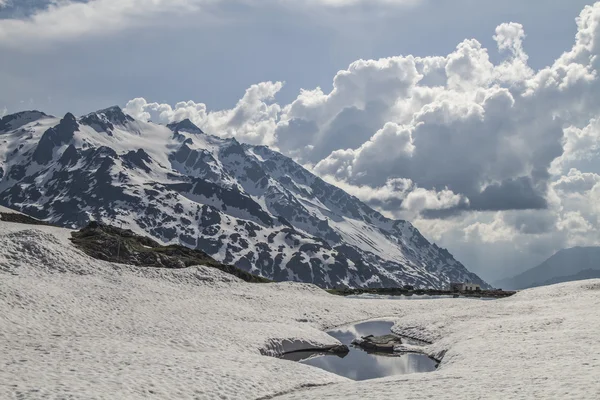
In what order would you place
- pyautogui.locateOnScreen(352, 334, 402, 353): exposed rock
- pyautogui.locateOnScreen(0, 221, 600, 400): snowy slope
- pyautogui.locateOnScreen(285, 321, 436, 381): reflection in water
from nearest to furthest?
pyautogui.locateOnScreen(0, 221, 600, 400): snowy slope, pyautogui.locateOnScreen(285, 321, 436, 381): reflection in water, pyautogui.locateOnScreen(352, 334, 402, 353): exposed rock

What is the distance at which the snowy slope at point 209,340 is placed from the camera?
26406 millimetres

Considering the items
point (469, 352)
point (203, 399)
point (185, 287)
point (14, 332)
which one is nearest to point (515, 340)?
point (469, 352)

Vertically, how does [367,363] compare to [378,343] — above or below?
below

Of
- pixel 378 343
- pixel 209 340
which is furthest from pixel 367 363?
pixel 209 340

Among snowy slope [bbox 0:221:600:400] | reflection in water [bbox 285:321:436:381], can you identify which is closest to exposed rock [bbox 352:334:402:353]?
reflection in water [bbox 285:321:436:381]

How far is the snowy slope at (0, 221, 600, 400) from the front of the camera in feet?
86.6

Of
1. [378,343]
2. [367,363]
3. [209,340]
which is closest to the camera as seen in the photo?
[209,340]

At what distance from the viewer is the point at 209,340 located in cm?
4100

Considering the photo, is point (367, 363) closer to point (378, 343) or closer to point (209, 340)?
point (378, 343)

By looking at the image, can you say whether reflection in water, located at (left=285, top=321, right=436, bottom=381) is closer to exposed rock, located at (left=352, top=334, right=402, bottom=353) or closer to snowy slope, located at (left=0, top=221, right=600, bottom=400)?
exposed rock, located at (left=352, top=334, right=402, bottom=353)

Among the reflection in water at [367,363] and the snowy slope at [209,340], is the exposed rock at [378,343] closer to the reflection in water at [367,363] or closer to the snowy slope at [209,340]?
the reflection in water at [367,363]

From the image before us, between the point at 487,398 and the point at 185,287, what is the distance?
5035cm

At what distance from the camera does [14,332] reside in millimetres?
33719

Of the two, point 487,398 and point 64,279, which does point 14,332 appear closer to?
point 64,279
